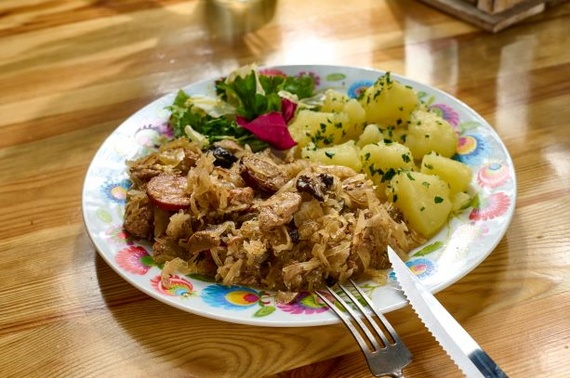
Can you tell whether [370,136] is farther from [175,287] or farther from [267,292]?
[175,287]

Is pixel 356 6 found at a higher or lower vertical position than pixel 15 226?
higher

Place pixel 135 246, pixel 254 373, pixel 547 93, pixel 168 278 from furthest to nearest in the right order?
pixel 547 93
pixel 135 246
pixel 168 278
pixel 254 373

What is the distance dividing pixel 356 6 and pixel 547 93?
119cm

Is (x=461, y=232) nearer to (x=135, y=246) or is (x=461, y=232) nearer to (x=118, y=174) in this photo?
(x=135, y=246)

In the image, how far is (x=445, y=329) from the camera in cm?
148

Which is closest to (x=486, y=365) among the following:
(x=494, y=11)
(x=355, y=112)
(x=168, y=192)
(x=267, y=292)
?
(x=267, y=292)

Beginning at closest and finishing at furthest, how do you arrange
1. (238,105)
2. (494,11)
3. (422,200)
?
(422,200) < (238,105) < (494,11)

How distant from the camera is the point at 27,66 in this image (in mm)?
3100

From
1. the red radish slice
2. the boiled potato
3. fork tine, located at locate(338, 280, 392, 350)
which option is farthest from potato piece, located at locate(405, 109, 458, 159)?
fork tine, located at locate(338, 280, 392, 350)

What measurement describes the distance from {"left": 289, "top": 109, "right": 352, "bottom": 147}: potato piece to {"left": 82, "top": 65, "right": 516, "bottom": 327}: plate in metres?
0.33

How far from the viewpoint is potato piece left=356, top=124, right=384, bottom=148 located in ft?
7.02

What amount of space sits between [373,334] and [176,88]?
1.63m

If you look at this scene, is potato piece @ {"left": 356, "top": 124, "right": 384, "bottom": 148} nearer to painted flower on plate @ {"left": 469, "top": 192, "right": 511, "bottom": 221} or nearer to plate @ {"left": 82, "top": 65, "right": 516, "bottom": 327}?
plate @ {"left": 82, "top": 65, "right": 516, "bottom": 327}

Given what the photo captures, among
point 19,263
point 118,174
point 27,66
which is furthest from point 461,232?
point 27,66
